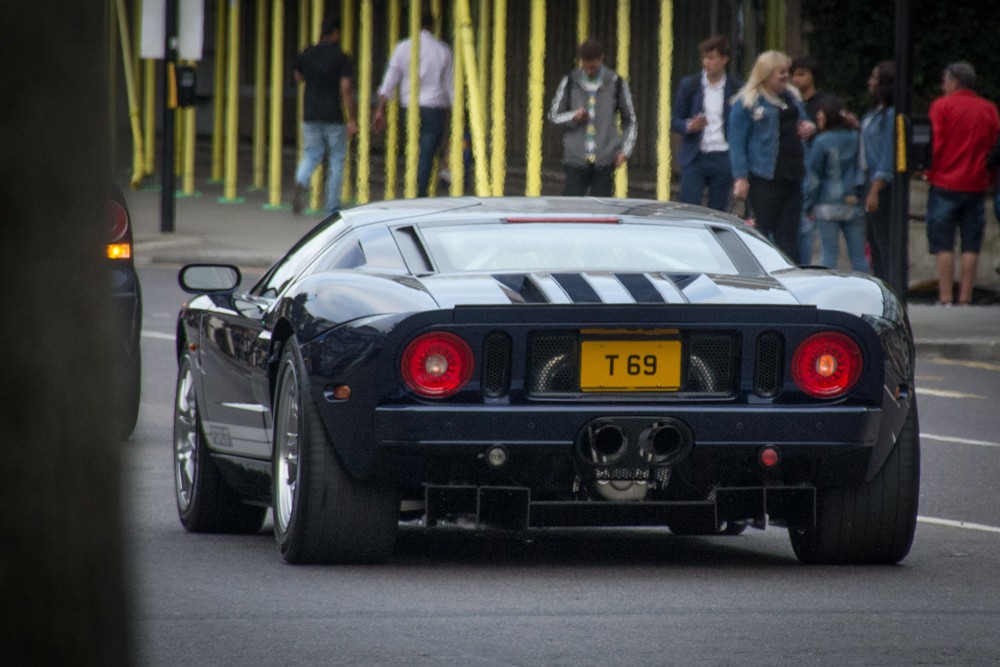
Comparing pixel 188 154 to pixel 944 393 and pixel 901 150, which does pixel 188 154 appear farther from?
pixel 944 393

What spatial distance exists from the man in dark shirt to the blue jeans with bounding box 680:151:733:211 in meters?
5.37

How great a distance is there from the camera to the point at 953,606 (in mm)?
6488

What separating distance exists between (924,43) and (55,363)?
2261cm

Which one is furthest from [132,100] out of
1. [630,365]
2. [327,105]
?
[630,365]

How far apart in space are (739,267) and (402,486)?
143 centimetres

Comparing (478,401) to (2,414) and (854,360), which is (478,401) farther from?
(2,414)

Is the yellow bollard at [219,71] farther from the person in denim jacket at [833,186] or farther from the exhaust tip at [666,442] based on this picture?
the exhaust tip at [666,442]

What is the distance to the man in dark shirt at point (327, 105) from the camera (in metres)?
22.1

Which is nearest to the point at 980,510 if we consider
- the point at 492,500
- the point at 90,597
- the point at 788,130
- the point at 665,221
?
the point at 665,221

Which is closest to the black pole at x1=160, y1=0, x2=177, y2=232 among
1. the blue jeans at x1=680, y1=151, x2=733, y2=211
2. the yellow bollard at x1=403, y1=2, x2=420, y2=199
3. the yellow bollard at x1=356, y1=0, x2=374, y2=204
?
the yellow bollard at x1=356, y1=0, x2=374, y2=204

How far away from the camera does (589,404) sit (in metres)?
6.67

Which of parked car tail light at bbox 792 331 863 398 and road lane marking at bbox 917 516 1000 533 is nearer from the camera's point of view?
parked car tail light at bbox 792 331 863 398

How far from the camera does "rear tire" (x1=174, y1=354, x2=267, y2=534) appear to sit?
812cm

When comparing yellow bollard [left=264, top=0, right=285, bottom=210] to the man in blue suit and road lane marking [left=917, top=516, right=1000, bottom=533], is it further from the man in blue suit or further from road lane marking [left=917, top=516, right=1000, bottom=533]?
road lane marking [left=917, top=516, right=1000, bottom=533]
